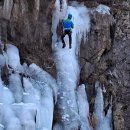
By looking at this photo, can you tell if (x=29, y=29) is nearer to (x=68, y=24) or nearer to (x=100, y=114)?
(x=68, y=24)

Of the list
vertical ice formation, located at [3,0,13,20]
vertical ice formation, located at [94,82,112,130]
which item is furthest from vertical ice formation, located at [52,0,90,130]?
vertical ice formation, located at [3,0,13,20]

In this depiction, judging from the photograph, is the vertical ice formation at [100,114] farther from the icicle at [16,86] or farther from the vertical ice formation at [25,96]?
the icicle at [16,86]

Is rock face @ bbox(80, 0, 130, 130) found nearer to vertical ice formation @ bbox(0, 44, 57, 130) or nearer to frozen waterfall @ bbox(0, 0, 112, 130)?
frozen waterfall @ bbox(0, 0, 112, 130)

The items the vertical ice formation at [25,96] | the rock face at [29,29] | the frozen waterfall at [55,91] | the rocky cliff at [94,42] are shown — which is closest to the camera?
the vertical ice formation at [25,96]

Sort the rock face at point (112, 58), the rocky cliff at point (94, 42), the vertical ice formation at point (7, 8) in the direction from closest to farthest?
the vertical ice formation at point (7, 8) < the rocky cliff at point (94, 42) < the rock face at point (112, 58)

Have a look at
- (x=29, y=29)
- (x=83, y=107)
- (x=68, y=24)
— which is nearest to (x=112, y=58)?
(x=68, y=24)

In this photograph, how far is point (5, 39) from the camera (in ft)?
55.6

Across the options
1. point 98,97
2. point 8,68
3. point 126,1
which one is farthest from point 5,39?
point 126,1

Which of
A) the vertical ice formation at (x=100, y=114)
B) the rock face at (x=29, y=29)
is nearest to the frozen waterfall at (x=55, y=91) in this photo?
the vertical ice formation at (x=100, y=114)

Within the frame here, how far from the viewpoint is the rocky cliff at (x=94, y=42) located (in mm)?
17531

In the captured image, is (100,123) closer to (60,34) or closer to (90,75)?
(90,75)

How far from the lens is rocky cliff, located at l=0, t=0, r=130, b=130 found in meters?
17.5

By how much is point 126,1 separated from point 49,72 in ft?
16.9

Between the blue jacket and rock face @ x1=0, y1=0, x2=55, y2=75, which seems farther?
the blue jacket
